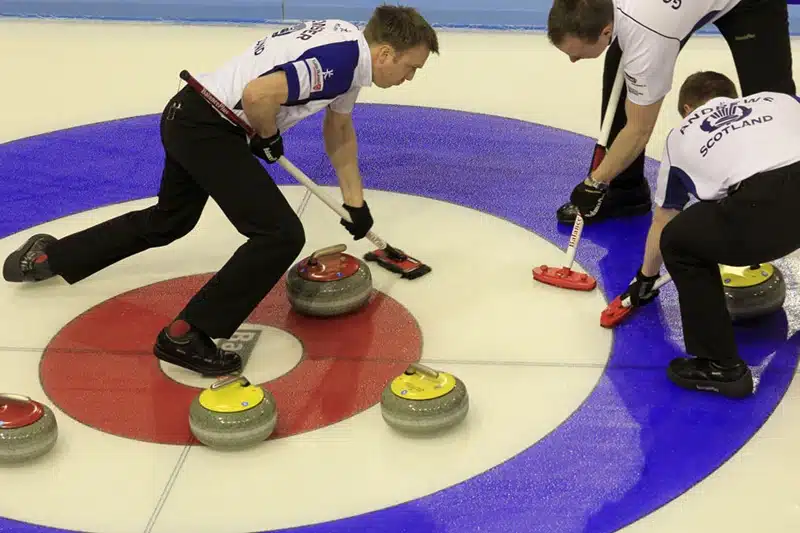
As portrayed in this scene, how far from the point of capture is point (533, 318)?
16.9ft

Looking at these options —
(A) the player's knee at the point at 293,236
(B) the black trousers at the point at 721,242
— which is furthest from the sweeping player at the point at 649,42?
(A) the player's knee at the point at 293,236

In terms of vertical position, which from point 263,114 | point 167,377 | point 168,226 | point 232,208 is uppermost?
point 263,114

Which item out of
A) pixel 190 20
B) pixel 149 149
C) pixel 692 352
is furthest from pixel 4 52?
pixel 692 352

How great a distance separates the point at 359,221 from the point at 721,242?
1720 millimetres

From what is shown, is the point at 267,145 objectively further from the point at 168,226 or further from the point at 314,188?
the point at 168,226

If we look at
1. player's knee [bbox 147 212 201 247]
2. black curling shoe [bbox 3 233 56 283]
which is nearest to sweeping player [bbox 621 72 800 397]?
player's knee [bbox 147 212 201 247]

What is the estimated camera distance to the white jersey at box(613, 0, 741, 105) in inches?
191

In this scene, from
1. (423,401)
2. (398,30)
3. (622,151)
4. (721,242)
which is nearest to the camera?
(423,401)

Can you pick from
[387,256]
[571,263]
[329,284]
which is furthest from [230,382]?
A: [571,263]

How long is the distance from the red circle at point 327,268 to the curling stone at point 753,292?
165 cm

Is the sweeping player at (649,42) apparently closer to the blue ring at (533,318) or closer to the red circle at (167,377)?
the blue ring at (533,318)

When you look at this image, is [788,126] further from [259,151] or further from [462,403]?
[259,151]

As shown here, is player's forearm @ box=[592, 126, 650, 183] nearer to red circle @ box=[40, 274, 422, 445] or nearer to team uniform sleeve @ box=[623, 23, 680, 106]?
team uniform sleeve @ box=[623, 23, 680, 106]

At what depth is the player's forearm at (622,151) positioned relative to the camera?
5070 millimetres
